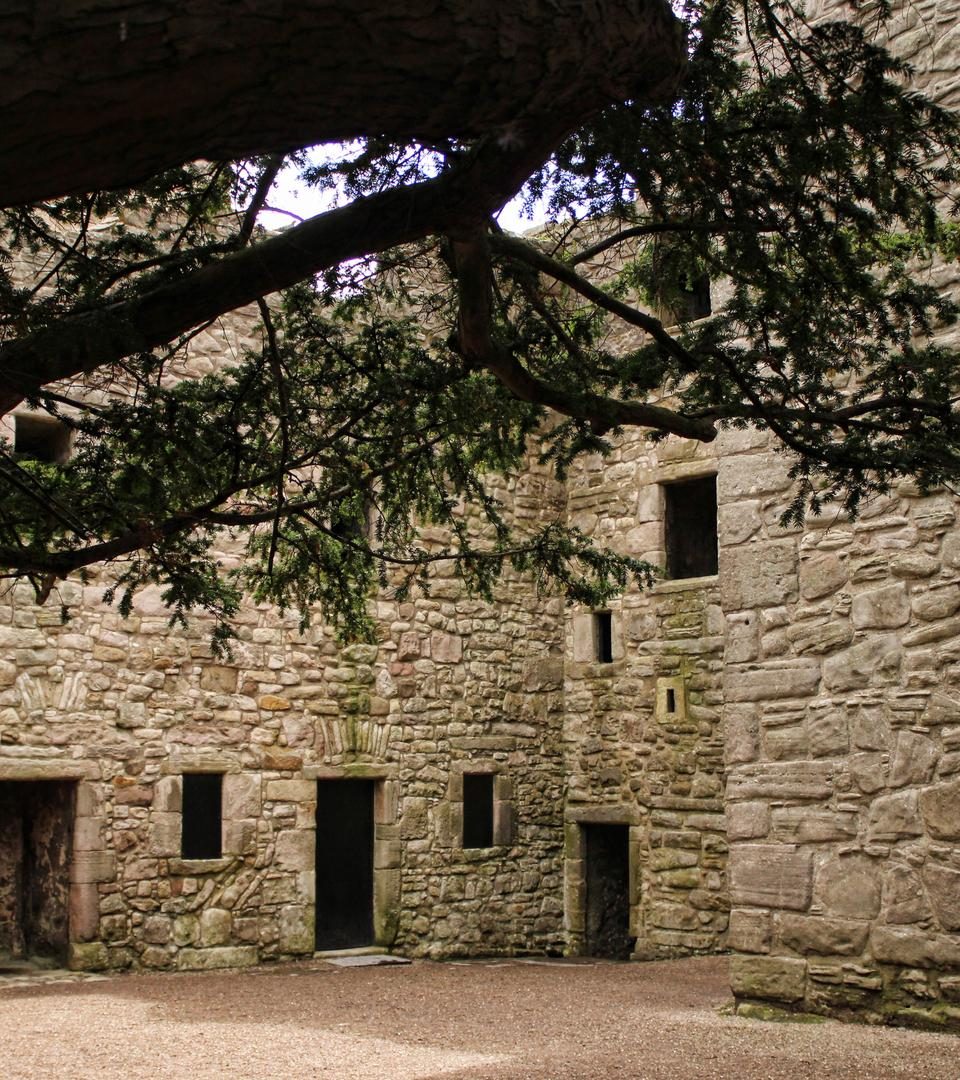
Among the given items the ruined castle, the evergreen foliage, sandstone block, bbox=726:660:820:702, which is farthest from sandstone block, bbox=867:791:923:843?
the evergreen foliage

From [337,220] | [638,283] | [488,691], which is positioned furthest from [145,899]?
[337,220]

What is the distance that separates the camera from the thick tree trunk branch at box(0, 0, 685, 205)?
1.91 metres

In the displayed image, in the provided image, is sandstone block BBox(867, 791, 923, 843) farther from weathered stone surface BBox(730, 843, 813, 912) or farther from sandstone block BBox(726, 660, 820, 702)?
sandstone block BBox(726, 660, 820, 702)

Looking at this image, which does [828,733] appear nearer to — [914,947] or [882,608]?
[882,608]

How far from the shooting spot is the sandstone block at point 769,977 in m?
6.01

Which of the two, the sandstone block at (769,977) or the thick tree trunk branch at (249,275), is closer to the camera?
the thick tree trunk branch at (249,275)

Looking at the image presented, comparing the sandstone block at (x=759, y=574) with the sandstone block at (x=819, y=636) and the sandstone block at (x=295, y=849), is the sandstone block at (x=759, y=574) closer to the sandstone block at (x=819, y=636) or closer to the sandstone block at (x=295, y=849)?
the sandstone block at (x=819, y=636)

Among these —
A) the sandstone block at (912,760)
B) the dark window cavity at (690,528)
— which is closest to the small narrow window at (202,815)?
the dark window cavity at (690,528)

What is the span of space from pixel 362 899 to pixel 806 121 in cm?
836

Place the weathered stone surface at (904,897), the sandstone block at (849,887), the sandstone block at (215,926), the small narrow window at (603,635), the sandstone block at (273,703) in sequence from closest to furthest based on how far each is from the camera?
the weathered stone surface at (904,897), the sandstone block at (849,887), the sandstone block at (215,926), the sandstone block at (273,703), the small narrow window at (603,635)

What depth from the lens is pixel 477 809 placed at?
1120 centimetres

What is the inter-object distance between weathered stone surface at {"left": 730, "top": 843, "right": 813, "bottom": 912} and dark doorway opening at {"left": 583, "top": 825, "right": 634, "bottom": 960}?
5184 millimetres

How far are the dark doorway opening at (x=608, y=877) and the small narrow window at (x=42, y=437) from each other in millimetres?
Result: 5695

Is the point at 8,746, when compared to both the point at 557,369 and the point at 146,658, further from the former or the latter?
the point at 557,369
